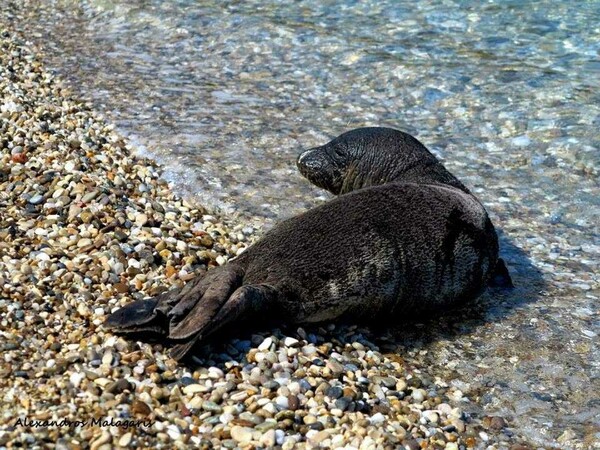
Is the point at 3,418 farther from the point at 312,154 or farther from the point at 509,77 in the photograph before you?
the point at 509,77

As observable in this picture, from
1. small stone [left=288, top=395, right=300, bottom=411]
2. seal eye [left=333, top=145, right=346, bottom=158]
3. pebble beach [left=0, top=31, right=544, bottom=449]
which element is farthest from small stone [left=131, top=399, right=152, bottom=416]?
seal eye [left=333, top=145, right=346, bottom=158]

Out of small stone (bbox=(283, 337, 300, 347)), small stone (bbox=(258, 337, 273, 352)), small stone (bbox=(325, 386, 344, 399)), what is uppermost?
small stone (bbox=(258, 337, 273, 352))

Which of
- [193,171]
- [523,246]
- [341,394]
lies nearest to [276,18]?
[193,171]

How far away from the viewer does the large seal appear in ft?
15.6

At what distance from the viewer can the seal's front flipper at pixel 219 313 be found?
458 cm

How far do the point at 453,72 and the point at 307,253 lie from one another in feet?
17.8

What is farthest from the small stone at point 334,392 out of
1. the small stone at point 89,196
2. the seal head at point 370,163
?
the small stone at point 89,196

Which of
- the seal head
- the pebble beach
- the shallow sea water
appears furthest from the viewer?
the seal head

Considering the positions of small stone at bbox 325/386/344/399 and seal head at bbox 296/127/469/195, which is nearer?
small stone at bbox 325/386/344/399

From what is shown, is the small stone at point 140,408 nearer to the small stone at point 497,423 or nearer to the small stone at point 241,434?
the small stone at point 241,434

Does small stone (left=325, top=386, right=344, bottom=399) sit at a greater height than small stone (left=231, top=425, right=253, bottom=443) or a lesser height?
lesser

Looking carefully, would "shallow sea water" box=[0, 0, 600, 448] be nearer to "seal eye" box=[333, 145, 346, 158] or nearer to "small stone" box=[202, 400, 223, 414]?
"seal eye" box=[333, 145, 346, 158]

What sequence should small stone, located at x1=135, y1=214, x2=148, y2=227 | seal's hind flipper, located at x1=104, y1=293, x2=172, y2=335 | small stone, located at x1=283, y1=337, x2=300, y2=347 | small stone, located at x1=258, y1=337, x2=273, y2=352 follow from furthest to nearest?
small stone, located at x1=135, y1=214, x2=148, y2=227
small stone, located at x1=283, y1=337, x2=300, y2=347
small stone, located at x1=258, y1=337, x2=273, y2=352
seal's hind flipper, located at x1=104, y1=293, x2=172, y2=335

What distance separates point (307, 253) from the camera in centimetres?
524
